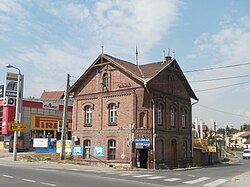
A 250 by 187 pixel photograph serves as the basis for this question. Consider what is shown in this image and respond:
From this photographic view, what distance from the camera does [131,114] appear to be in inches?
1261

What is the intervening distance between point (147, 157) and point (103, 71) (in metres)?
9.44

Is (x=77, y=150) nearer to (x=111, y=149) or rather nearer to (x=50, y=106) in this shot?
(x=111, y=149)

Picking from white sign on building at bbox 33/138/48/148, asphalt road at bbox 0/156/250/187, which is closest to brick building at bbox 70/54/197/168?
asphalt road at bbox 0/156/250/187

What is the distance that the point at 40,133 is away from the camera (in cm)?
5562

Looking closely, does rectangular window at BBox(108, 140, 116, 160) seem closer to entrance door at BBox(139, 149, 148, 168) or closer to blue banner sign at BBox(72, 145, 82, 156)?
entrance door at BBox(139, 149, 148, 168)

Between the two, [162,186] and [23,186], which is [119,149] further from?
[23,186]

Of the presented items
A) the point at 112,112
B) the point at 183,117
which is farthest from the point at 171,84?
the point at 112,112

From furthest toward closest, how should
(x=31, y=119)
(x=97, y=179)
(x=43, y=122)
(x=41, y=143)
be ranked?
(x=43, y=122) → (x=31, y=119) → (x=41, y=143) → (x=97, y=179)

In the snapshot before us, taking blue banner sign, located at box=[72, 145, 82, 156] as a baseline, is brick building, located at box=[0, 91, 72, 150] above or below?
above

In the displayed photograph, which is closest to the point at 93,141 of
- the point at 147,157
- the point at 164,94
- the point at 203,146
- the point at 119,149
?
the point at 119,149

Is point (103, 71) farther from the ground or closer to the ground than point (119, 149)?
farther from the ground

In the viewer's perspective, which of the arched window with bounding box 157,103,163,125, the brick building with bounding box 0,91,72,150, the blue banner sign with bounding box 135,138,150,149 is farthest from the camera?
the brick building with bounding box 0,91,72,150

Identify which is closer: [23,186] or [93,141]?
[23,186]

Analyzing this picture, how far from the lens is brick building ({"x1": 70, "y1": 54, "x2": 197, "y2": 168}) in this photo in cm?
3194
